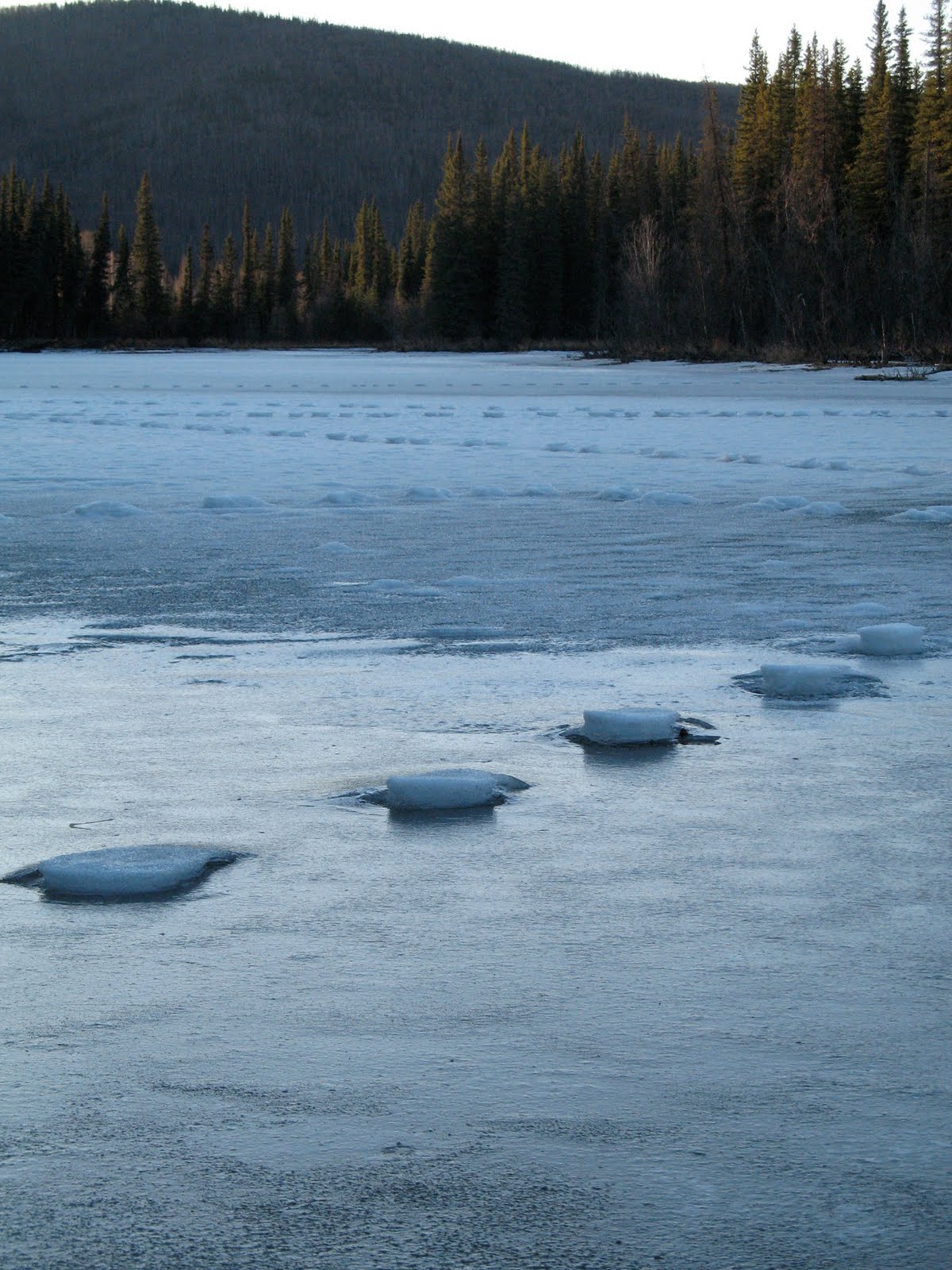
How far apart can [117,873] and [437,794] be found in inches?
27.5

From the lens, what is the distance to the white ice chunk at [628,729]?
347 centimetres

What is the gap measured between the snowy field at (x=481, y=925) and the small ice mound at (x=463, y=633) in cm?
3

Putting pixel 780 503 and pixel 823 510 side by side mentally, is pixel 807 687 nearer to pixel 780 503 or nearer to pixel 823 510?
pixel 823 510

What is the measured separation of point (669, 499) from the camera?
893 cm

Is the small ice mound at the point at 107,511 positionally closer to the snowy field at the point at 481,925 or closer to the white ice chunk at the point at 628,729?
the snowy field at the point at 481,925

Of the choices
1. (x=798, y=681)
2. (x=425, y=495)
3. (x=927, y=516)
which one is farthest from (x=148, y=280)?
(x=798, y=681)

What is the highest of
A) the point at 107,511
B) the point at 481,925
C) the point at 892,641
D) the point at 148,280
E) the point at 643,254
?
the point at 148,280

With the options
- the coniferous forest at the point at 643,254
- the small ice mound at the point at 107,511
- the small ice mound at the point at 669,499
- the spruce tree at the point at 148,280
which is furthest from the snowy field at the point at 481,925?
the spruce tree at the point at 148,280

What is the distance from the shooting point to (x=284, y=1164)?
1592mm

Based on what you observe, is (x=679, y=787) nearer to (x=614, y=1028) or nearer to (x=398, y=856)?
(x=398, y=856)

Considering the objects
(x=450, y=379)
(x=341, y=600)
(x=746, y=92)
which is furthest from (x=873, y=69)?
(x=341, y=600)

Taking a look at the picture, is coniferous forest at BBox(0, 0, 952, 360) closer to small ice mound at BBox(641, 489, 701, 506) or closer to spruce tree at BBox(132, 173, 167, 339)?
spruce tree at BBox(132, 173, 167, 339)

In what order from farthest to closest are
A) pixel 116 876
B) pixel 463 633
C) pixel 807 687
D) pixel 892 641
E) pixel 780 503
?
pixel 780 503
pixel 463 633
pixel 892 641
pixel 807 687
pixel 116 876

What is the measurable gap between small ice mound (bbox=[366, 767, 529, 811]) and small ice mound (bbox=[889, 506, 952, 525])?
17.5ft
